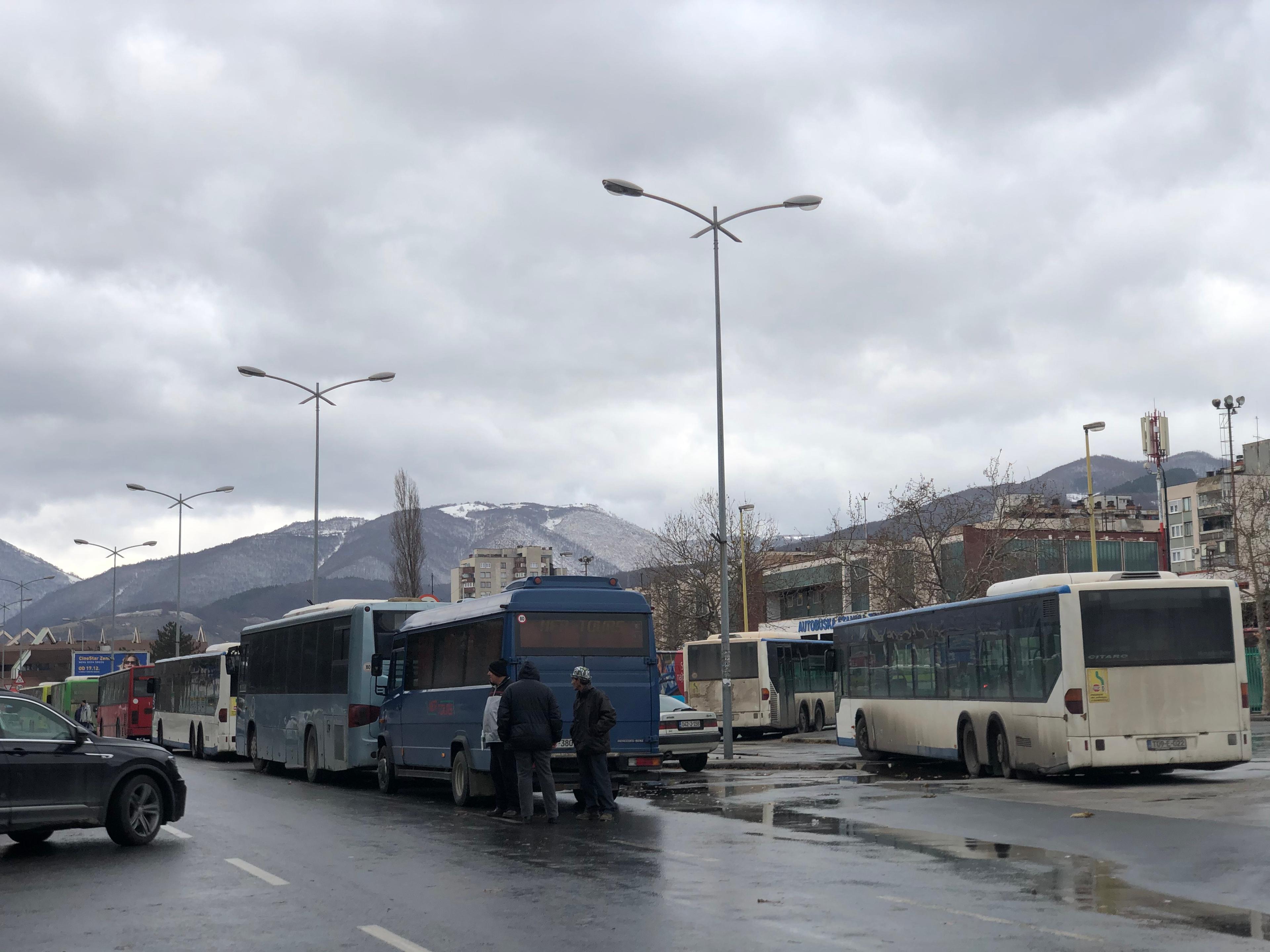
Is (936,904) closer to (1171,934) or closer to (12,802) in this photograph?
(1171,934)

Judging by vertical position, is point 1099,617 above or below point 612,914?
above

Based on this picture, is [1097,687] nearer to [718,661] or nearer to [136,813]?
[136,813]

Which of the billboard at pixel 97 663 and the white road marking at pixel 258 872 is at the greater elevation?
the billboard at pixel 97 663

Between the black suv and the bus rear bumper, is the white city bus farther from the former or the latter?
the black suv

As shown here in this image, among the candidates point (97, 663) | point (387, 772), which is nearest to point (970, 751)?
point (387, 772)

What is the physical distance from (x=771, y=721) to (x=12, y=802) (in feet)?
102

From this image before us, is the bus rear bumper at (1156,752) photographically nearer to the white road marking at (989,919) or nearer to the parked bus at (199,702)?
the white road marking at (989,919)

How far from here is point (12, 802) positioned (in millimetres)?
13281

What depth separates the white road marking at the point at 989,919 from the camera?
28.2 ft

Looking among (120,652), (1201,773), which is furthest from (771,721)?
(120,652)

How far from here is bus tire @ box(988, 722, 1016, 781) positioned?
71.6 ft

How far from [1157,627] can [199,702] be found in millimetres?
27877

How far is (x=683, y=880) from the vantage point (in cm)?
1134

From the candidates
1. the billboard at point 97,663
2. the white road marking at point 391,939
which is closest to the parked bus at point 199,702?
the white road marking at point 391,939
